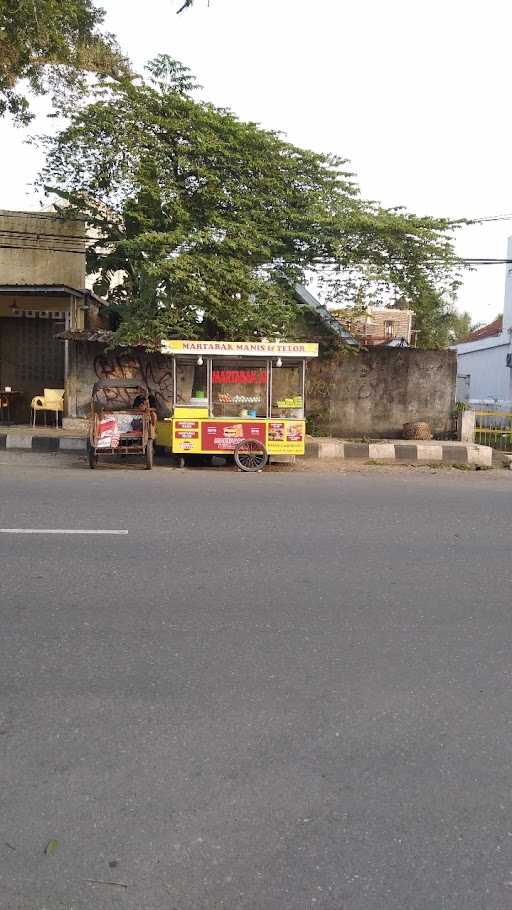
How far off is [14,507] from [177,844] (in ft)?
18.2

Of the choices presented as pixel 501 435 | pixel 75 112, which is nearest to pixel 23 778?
pixel 75 112

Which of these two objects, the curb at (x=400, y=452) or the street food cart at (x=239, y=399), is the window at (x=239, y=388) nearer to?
the street food cart at (x=239, y=399)

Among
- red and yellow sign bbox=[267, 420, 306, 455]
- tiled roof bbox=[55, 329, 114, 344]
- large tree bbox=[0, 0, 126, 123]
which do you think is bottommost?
red and yellow sign bbox=[267, 420, 306, 455]

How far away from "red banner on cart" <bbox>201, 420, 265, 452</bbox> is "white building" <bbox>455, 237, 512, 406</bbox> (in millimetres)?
17169

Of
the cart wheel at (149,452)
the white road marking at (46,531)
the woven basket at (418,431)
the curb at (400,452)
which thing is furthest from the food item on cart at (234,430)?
the white road marking at (46,531)

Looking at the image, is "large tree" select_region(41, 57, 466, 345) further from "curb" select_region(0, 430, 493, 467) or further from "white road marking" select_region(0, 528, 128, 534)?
"white road marking" select_region(0, 528, 128, 534)

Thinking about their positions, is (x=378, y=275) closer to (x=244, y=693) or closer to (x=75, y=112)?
(x=75, y=112)

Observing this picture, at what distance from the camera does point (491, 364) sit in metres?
30.7

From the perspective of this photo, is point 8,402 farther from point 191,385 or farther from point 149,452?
point 149,452

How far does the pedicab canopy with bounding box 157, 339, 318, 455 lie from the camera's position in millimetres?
11805

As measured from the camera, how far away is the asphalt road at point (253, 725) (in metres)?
2.17

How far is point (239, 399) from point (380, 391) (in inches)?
213

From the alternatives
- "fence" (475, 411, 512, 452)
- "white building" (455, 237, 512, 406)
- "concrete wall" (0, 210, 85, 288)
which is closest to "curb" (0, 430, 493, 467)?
"fence" (475, 411, 512, 452)

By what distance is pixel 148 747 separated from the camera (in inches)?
110
